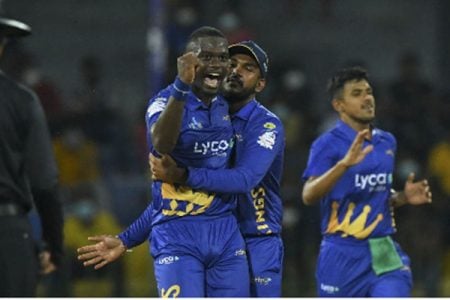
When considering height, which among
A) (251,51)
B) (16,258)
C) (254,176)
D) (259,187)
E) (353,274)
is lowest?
(353,274)

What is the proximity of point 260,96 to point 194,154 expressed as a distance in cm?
696

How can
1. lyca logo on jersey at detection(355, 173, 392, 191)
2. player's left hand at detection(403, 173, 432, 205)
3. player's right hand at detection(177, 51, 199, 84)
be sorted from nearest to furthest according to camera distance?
player's right hand at detection(177, 51, 199, 84), player's left hand at detection(403, 173, 432, 205), lyca logo on jersey at detection(355, 173, 392, 191)

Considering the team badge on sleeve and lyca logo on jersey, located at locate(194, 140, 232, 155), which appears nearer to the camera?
the team badge on sleeve

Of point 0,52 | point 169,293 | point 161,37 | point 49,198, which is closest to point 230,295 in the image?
point 169,293

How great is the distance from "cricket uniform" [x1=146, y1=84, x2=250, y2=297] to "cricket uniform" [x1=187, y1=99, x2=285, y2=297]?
128mm

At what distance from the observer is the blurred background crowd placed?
12.4m

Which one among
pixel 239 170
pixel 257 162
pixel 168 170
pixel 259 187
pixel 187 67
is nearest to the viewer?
pixel 187 67

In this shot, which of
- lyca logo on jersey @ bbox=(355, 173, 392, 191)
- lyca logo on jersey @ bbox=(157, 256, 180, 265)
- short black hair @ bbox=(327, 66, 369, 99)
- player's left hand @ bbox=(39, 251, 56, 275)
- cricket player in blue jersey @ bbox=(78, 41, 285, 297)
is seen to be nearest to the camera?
lyca logo on jersey @ bbox=(157, 256, 180, 265)

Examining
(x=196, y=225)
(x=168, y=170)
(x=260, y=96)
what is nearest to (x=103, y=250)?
(x=196, y=225)

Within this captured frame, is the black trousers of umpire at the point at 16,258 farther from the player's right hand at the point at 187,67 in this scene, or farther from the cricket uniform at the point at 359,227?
the cricket uniform at the point at 359,227

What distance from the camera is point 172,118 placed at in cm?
637

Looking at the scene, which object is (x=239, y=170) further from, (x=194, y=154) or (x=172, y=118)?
(x=172, y=118)

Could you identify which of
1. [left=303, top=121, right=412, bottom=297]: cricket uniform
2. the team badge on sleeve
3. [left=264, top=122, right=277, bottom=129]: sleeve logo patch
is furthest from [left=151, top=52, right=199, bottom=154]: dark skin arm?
→ [left=303, top=121, right=412, bottom=297]: cricket uniform

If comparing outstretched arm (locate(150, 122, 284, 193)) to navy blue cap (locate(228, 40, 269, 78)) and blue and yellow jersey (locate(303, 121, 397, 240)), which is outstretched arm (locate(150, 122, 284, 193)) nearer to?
navy blue cap (locate(228, 40, 269, 78))
